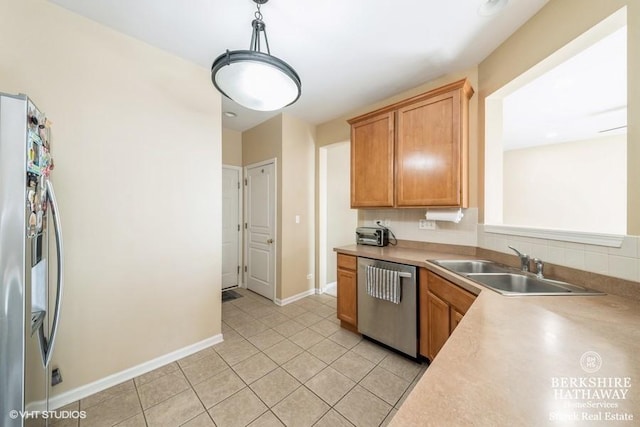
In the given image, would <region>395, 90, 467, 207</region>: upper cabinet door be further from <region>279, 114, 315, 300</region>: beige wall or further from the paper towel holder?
<region>279, 114, 315, 300</region>: beige wall

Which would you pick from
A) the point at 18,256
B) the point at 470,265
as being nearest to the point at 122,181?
the point at 18,256

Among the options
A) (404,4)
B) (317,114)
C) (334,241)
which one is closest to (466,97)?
(404,4)

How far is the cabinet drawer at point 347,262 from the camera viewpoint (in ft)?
7.74

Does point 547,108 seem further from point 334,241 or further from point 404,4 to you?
point 334,241

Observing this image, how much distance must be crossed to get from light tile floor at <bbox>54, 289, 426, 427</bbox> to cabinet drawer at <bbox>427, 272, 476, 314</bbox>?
28.1 inches

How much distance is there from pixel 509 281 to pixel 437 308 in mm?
511

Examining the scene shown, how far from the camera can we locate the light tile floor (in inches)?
57.0

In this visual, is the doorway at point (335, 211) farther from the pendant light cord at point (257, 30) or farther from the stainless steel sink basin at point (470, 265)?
the pendant light cord at point (257, 30)

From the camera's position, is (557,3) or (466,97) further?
(466,97)

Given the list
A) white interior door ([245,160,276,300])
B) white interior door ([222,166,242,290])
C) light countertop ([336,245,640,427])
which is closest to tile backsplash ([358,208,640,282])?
light countertop ([336,245,640,427])

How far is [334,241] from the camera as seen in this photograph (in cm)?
380

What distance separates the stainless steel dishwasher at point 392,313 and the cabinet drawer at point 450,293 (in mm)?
148

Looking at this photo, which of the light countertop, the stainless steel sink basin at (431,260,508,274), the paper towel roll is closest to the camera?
the light countertop

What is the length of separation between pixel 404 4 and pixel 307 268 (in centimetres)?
309
